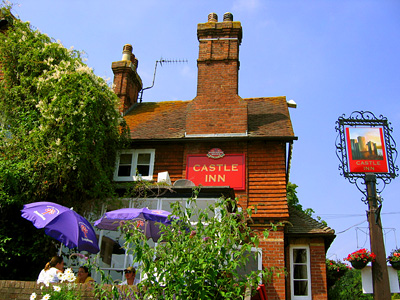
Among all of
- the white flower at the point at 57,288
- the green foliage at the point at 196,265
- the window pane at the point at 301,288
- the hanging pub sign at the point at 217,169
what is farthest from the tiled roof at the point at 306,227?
the white flower at the point at 57,288

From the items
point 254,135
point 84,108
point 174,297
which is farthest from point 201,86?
point 174,297

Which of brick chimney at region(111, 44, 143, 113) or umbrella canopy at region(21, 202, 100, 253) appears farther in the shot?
brick chimney at region(111, 44, 143, 113)

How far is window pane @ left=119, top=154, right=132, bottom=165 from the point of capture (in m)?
16.1

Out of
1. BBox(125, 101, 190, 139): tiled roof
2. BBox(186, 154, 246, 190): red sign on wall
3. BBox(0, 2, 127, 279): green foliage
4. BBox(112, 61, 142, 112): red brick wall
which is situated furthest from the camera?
BBox(112, 61, 142, 112): red brick wall

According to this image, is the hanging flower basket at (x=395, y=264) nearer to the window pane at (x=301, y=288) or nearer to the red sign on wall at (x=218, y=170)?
the window pane at (x=301, y=288)

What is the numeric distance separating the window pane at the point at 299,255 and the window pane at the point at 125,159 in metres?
6.63

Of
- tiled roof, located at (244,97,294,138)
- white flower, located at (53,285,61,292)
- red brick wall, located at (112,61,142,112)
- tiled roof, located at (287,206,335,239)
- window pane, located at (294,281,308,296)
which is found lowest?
white flower, located at (53,285,61,292)

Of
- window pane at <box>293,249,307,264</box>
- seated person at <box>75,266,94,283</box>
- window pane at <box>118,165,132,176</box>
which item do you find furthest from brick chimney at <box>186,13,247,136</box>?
seated person at <box>75,266,94,283</box>

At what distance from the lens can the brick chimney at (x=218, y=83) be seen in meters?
15.7

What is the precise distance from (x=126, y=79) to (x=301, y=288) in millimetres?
11588

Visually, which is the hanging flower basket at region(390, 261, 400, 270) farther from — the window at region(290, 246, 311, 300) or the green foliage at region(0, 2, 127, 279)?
the green foliage at region(0, 2, 127, 279)

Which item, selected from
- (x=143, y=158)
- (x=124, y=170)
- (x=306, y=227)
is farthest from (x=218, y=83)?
(x=306, y=227)

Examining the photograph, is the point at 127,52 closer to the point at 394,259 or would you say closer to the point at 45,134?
the point at 45,134

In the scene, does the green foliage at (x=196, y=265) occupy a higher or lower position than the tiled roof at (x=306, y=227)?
lower
